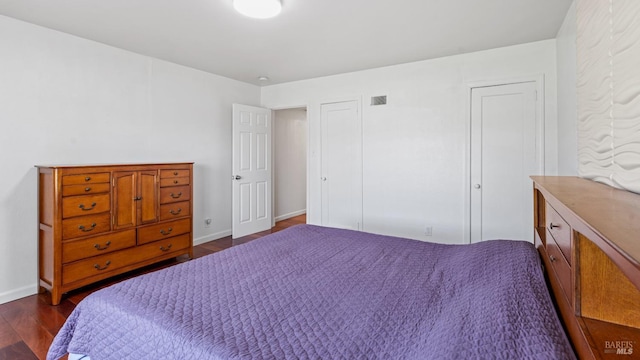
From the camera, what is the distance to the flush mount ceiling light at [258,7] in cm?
224

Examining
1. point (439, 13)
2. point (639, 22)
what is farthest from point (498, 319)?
point (439, 13)

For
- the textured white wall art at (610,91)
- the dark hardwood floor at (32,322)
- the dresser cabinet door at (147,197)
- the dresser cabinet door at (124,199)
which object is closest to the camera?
the textured white wall art at (610,91)

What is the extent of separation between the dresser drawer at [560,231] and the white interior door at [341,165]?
3.15 meters

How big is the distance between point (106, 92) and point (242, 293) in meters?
3.10

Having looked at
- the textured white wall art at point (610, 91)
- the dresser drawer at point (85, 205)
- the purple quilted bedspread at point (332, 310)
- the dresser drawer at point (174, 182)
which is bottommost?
the purple quilted bedspread at point (332, 310)

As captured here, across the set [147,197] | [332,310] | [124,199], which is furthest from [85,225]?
[332,310]

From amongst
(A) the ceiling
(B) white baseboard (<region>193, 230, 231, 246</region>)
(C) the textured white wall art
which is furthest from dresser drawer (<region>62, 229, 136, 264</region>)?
(C) the textured white wall art

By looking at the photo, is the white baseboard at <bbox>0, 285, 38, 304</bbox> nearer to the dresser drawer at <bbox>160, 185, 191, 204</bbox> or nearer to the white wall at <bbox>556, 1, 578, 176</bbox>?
the dresser drawer at <bbox>160, 185, 191, 204</bbox>

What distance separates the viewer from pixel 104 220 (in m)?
2.86

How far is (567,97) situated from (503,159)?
35.7 inches

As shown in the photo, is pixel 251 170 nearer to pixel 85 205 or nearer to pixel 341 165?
pixel 341 165

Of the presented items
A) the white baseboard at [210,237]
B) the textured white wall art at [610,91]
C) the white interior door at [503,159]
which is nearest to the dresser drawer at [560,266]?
the textured white wall art at [610,91]

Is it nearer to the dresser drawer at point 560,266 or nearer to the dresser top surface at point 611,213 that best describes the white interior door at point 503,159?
the dresser top surface at point 611,213

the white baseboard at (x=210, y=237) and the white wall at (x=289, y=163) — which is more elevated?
the white wall at (x=289, y=163)
